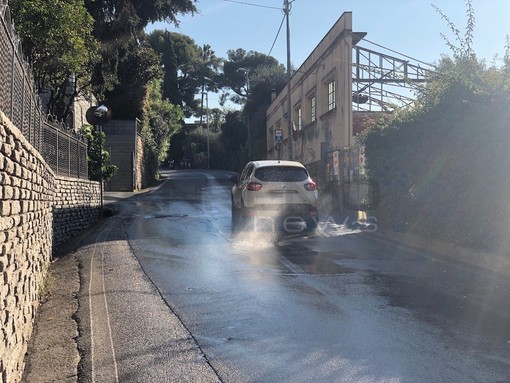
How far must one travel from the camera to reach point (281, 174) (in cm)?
1273

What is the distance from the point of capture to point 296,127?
32.5 m

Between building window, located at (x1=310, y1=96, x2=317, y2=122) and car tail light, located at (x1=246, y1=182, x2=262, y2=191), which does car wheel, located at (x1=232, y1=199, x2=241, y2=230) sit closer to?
car tail light, located at (x1=246, y1=182, x2=262, y2=191)

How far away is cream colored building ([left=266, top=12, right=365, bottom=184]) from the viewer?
20.9 meters

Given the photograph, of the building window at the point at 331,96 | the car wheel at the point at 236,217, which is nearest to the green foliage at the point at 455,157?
the car wheel at the point at 236,217

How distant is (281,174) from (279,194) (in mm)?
543

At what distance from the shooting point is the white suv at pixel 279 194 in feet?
40.9

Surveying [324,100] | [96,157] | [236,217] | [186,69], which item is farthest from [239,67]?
[236,217]

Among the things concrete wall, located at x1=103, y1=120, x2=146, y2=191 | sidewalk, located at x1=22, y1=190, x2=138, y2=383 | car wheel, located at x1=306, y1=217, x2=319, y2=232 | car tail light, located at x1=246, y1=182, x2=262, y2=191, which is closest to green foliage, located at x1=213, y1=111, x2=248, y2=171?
concrete wall, located at x1=103, y1=120, x2=146, y2=191

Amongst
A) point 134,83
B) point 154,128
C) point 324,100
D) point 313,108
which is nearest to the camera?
point 324,100

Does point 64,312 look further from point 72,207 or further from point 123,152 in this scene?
point 123,152

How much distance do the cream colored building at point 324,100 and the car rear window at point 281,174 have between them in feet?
28.0

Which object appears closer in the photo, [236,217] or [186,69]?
[236,217]

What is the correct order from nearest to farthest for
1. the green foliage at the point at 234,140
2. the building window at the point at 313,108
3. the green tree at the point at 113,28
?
the green tree at the point at 113,28, the building window at the point at 313,108, the green foliage at the point at 234,140

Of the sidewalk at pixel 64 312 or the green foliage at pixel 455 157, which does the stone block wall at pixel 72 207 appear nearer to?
the sidewalk at pixel 64 312
